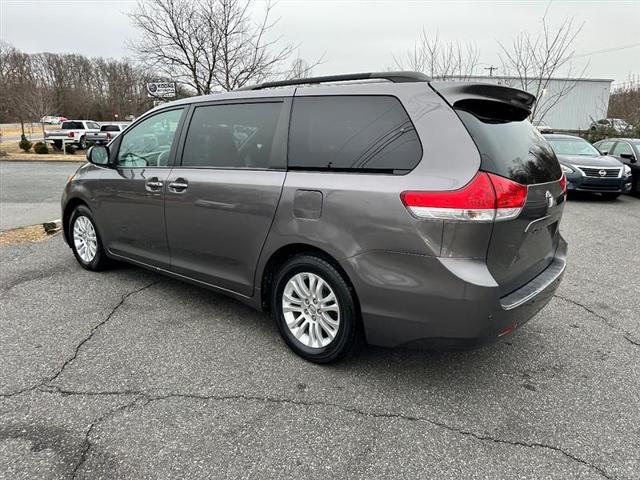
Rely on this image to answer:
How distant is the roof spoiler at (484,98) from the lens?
2533mm

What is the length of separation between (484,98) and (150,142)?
291 cm

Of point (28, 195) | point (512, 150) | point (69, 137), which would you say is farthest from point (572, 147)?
point (69, 137)

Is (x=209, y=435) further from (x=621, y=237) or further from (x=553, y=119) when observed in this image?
(x=553, y=119)

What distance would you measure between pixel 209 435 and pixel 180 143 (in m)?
2.38

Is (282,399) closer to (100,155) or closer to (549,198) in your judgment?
(549,198)

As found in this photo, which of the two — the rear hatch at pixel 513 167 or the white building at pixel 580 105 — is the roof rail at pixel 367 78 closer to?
the rear hatch at pixel 513 167

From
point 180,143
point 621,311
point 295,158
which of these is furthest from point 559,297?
point 180,143

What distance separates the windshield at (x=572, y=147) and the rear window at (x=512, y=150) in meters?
9.65

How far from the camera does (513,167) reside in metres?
2.51

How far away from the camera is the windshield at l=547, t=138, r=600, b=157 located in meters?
11.4

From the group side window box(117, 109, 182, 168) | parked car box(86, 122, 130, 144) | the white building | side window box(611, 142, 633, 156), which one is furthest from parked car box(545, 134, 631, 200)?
the white building

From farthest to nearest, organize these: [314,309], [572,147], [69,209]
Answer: [572,147] → [69,209] → [314,309]

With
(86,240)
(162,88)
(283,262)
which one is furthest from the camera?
(162,88)

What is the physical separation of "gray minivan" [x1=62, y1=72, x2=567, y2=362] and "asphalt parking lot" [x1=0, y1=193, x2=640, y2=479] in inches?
15.0
